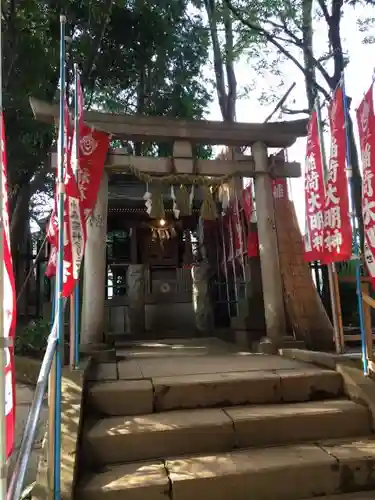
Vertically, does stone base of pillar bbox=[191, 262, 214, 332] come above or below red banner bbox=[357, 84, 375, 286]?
below

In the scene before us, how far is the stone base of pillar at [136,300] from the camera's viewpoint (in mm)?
11484

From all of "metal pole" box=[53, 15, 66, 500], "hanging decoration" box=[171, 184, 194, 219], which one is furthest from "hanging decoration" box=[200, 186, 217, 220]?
"metal pole" box=[53, 15, 66, 500]

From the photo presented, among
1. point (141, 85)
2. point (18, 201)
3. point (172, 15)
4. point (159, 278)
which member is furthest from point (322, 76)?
point (18, 201)

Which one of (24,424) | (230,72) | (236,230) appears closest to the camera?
(24,424)

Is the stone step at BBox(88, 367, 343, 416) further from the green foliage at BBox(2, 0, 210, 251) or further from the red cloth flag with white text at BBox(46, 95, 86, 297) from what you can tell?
the green foliage at BBox(2, 0, 210, 251)

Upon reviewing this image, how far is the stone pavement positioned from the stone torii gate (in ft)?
3.93

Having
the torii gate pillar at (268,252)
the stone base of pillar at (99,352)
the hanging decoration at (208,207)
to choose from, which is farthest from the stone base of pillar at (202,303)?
the stone base of pillar at (99,352)

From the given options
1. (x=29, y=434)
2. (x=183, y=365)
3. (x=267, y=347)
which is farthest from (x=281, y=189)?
(x=29, y=434)

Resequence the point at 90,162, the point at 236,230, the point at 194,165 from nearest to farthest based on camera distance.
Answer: the point at 90,162 → the point at 194,165 → the point at 236,230

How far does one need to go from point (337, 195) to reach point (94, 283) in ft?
13.3

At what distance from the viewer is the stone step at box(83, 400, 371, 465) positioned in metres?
3.51

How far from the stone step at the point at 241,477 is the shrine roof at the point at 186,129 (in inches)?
219

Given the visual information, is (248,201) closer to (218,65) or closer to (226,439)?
(226,439)

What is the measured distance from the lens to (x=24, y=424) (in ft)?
14.8
